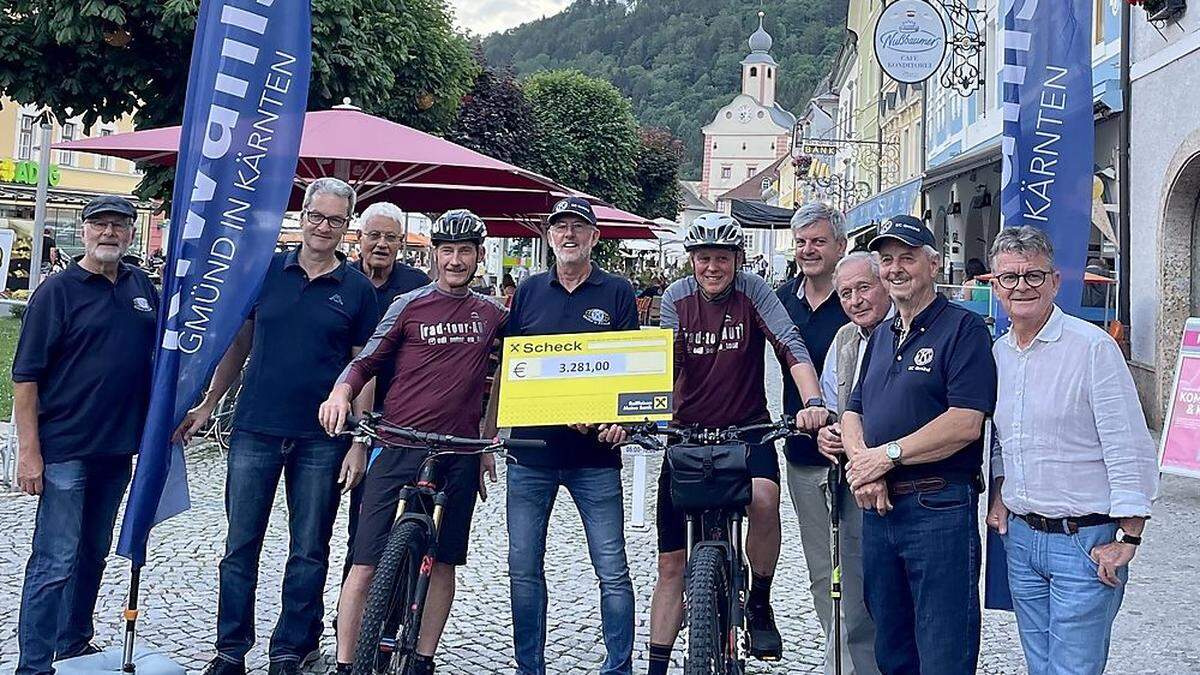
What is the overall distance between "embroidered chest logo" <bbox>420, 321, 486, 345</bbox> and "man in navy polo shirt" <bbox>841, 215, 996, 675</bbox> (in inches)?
67.2

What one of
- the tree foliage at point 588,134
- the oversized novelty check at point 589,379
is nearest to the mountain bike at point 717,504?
the oversized novelty check at point 589,379

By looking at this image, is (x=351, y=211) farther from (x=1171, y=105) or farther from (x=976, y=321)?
(x=1171, y=105)

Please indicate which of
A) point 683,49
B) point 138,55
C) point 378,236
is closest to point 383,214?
point 378,236

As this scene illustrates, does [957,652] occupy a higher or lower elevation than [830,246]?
lower

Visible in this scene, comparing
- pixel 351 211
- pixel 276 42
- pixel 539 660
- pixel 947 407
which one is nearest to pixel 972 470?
pixel 947 407

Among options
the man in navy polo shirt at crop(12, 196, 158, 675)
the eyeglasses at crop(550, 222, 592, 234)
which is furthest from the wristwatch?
the man in navy polo shirt at crop(12, 196, 158, 675)

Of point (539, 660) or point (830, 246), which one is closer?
point (539, 660)

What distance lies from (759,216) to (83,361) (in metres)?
23.9

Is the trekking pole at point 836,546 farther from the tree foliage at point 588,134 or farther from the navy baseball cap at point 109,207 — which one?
the tree foliage at point 588,134

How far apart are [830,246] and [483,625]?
8.66 ft

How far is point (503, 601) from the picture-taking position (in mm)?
6324

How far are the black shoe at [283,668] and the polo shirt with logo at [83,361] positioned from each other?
43.7 inches

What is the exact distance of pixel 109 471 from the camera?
4.77 meters

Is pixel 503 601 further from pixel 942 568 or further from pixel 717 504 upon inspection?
pixel 942 568
